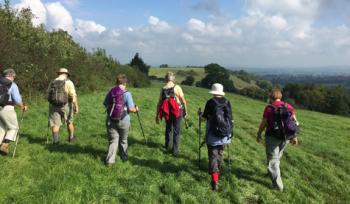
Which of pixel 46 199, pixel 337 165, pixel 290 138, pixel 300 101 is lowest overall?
pixel 300 101

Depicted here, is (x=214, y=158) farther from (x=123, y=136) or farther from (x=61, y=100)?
(x=61, y=100)

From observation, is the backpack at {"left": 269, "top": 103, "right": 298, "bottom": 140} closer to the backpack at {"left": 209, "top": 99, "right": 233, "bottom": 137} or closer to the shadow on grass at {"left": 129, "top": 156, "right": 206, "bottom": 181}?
the backpack at {"left": 209, "top": 99, "right": 233, "bottom": 137}

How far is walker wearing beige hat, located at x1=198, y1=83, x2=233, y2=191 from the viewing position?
854cm

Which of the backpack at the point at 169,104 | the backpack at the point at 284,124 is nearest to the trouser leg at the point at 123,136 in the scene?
the backpack at the point at 169,104

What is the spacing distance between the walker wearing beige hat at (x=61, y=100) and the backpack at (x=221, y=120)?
485 centimetres

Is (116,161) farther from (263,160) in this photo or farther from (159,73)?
(159,73)

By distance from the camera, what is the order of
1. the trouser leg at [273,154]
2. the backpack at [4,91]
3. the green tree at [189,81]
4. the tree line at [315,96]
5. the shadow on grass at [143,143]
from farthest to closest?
the green tree at [189,81] → the tree line at [315,96] → the shadow on grass at [143,143] → the backpack at [4,91] → the trouser leg at [273,154]

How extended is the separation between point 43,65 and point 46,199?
2425 centimetres

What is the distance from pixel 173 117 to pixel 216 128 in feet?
7.58

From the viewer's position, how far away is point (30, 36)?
31875mm

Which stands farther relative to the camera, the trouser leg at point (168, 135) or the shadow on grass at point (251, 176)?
the trouser leg at point (168, 135)

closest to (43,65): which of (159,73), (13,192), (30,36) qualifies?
(30,36)

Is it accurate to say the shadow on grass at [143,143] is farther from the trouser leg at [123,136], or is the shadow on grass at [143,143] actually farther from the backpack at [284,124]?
the backpack at [284,124]

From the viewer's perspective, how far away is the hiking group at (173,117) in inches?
339
